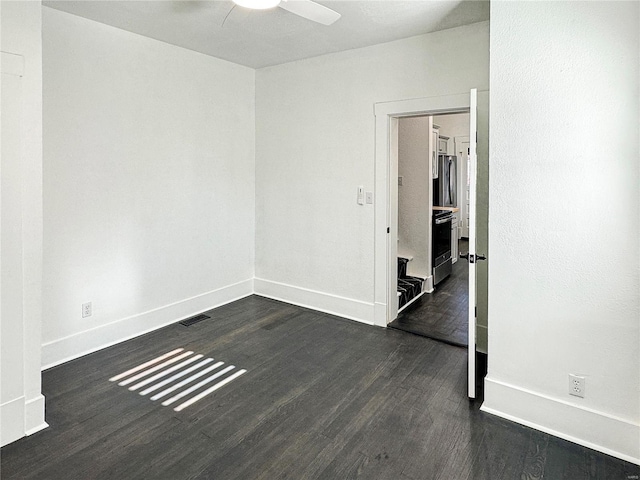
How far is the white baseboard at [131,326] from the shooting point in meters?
3.21

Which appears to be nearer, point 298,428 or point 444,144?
point 298,428

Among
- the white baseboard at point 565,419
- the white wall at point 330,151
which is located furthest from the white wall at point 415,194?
the white baseboard at point 565,419

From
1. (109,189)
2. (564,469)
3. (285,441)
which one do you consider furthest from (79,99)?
(564,469)

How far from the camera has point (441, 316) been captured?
4309 mm

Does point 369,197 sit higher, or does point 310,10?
point 310,10

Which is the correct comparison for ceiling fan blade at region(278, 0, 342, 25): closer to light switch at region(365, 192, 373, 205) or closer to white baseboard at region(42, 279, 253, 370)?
light switch at region(365, 192, 373, 205)

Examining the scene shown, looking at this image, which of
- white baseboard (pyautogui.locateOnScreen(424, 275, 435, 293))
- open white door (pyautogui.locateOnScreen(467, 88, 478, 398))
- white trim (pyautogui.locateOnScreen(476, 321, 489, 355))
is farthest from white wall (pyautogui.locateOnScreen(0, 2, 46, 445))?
white baseboard (pyautogui.locateOnScreen(424, 275, 435, 293))

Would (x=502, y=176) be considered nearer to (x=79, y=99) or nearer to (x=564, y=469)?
(x=564, y=469)

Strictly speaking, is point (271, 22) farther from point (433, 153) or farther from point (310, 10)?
point (433, 153)

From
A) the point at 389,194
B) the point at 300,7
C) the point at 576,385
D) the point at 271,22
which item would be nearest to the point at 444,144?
the point at 389,194

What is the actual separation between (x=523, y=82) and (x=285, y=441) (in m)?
2.41

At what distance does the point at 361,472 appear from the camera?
80.2 inches

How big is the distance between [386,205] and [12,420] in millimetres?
3131

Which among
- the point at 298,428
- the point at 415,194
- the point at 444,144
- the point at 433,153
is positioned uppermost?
the point at 444,144
